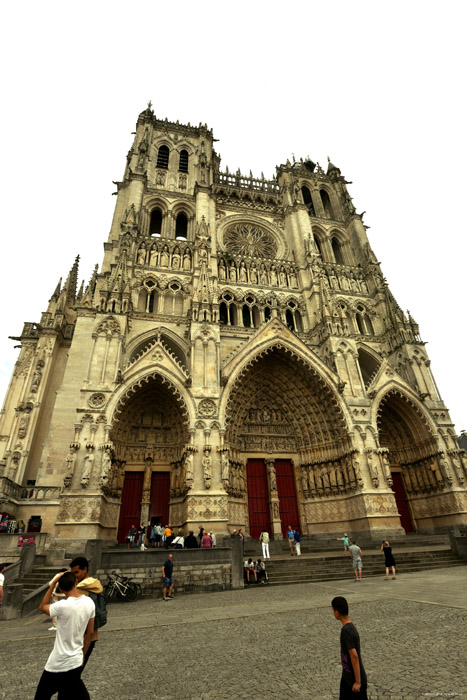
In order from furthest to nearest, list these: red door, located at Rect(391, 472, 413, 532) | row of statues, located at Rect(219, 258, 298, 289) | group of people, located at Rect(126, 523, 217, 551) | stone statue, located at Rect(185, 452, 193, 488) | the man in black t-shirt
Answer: row of statues, located at Rect(219, 258, 298, 289)
red door, located at Rect(391, 472, 413, 532)
stone statue, located at Rect(185, 452, 193, 488)
group of people, located at Rect(126, 523, 217, 551)
the man in black t-shirt

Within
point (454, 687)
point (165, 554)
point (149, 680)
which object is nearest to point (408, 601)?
point (454, 687)

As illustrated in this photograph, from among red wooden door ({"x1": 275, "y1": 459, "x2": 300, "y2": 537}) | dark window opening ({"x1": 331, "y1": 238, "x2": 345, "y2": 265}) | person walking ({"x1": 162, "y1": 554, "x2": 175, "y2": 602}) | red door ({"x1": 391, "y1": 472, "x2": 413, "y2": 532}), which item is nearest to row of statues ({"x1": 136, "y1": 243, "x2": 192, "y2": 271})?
dark window opening ({"x1": 331, "y1": 238, "x2": 345, "y2": 265})

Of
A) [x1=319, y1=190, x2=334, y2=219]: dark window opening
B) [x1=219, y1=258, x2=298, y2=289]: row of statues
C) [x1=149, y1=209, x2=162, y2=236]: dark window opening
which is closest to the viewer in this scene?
[x1=219, y1=258, x2=298, y2=289]: row of statues

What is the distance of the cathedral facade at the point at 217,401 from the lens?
15766 millimetres

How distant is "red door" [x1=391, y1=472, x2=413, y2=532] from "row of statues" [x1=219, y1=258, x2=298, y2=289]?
565 inches

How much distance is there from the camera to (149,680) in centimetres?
394

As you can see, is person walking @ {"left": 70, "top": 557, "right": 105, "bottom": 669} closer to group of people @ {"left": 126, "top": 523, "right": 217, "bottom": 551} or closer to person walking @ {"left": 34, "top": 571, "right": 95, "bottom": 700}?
person walking @ {"left": 34, "top": 571, "right": 95, "bottom": 700}

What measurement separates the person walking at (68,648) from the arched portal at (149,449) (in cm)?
1414

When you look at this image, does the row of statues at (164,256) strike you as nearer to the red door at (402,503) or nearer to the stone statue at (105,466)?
the stone statue at (105,466)

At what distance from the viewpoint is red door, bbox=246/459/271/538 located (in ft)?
59.6

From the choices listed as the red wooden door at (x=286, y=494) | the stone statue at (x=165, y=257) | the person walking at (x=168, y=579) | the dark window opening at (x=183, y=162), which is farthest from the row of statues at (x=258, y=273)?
the person walking at (x=168, y=579)

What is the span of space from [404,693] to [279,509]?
1649 centimetres

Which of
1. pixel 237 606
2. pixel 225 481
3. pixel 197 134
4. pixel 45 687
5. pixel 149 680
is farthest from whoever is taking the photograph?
pixel 197 134

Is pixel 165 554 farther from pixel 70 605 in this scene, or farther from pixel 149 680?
pixel 70 605
